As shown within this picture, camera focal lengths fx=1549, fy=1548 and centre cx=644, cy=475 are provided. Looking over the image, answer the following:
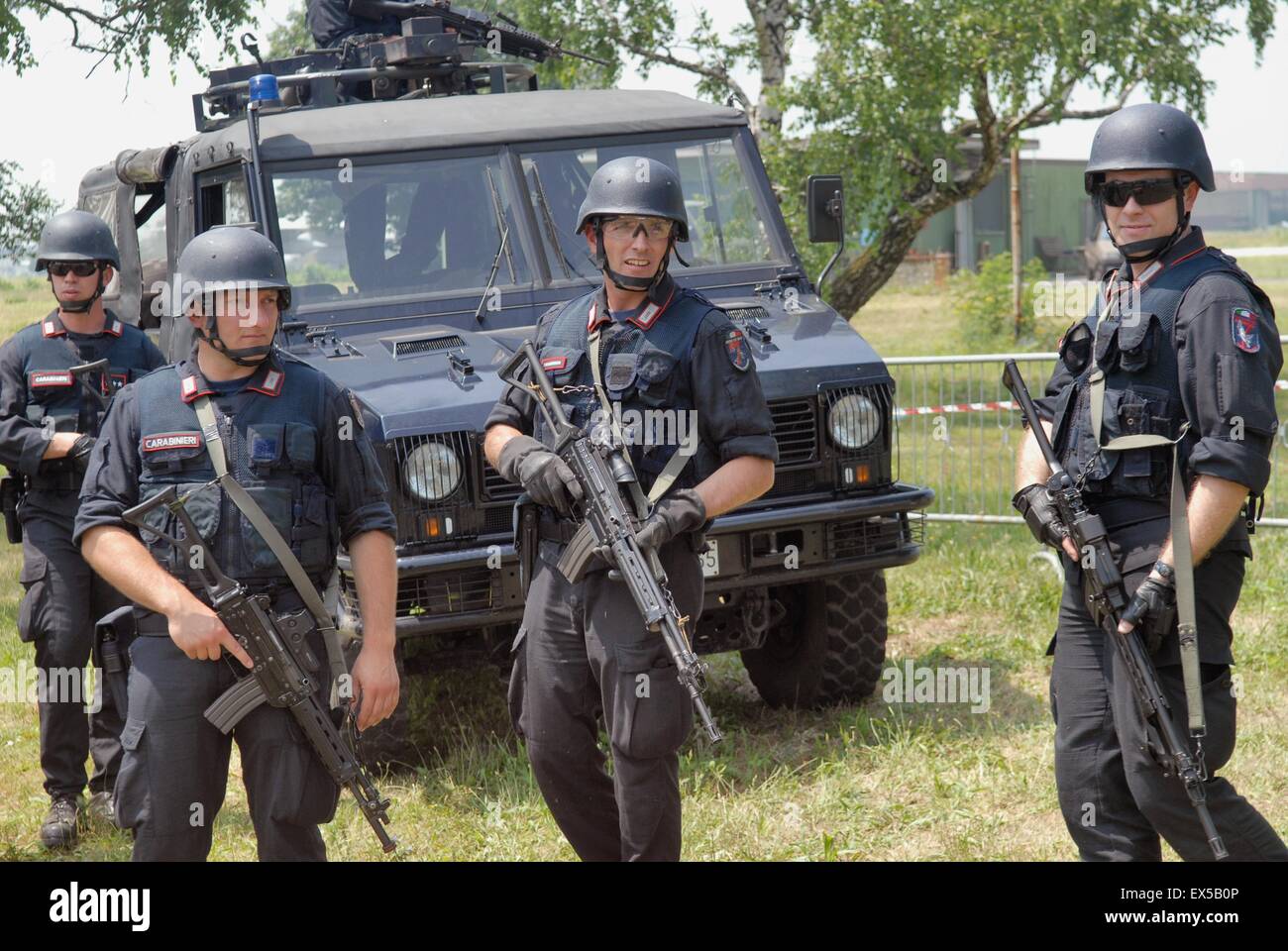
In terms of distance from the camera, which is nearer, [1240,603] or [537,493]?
[537,493]

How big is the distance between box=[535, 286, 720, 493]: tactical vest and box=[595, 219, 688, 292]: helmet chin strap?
0.21 feet

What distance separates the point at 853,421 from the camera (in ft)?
18.6

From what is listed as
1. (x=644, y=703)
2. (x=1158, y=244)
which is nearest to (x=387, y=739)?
(x=644, y=703)

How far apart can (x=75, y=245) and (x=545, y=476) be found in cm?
241

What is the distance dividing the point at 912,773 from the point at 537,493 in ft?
7.43

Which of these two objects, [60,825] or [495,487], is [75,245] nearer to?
[495,487]

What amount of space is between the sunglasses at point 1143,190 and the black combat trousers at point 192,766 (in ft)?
7.51

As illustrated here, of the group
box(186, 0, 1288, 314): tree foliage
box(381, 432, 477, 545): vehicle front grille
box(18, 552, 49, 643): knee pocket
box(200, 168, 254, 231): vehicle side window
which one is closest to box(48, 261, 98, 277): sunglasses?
box(200, 168, 254, 231): vehicle side window

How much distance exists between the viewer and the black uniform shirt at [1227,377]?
3402 mm

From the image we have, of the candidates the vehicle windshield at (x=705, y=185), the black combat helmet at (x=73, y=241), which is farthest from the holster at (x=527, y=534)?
the vehicle windshield at (x=705, y=185)

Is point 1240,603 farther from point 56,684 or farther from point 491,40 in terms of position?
point 56,684

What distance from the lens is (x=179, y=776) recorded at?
11.5ft

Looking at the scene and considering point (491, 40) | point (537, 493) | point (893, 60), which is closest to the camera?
point (537, 493)
